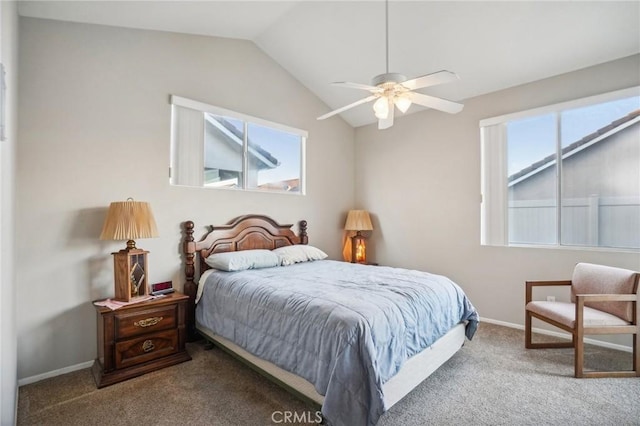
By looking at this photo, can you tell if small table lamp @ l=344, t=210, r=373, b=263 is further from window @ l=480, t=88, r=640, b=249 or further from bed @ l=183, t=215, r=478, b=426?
window @ l=480, t=88, r=640, b=249

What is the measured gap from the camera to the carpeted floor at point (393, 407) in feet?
6.64

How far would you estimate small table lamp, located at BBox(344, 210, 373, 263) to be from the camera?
15.9ft

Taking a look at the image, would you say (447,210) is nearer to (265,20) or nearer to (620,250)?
(620,250)

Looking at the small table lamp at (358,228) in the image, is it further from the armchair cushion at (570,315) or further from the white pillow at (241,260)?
the armchair cushion at (570,315)

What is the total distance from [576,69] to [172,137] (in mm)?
4371

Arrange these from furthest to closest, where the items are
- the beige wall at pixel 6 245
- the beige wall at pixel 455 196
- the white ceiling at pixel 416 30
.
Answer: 1. the beige wall at pixel 455 196
2. the white ceiling at pixel 416 30
3. the beige wall at pixel 6 245

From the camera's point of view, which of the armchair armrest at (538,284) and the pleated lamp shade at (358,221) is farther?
the pleated lamp shade at (358,221)

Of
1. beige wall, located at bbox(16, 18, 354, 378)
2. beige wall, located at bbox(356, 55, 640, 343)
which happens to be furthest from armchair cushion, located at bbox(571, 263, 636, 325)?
beige wall, located at bbox(16, 18, 354, 378)

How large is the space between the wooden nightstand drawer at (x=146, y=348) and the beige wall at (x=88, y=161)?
1.63ft

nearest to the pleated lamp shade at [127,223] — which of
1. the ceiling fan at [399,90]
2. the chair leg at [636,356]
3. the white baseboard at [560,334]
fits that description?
the ceiling fan at [399,90]

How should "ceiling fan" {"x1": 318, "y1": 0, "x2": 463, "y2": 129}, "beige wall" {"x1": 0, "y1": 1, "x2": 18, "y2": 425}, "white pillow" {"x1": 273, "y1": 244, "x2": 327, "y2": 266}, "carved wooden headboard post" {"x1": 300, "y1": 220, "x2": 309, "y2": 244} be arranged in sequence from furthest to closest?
1. "carved wooden headboard post" {"x1": 300, "y1": 220, "x2": 309, "y2": 244}
2. "white pillow" {"x1": 273, "y1": 244, "x2": 327, "y2": 266}
3. "ceiling fan" {"x1": 318, "y1": 0, "x2": 463, "y2": 129}
4. "beige wall" {"x1": 0, "y1": 1, "x2": 18, "y2": 425}

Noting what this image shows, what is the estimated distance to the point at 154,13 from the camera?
285cm

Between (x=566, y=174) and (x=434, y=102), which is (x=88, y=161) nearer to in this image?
(x=434, y=102)

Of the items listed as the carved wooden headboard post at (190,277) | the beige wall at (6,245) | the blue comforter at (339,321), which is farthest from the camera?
the carved wooden headboard post at (190,277)
